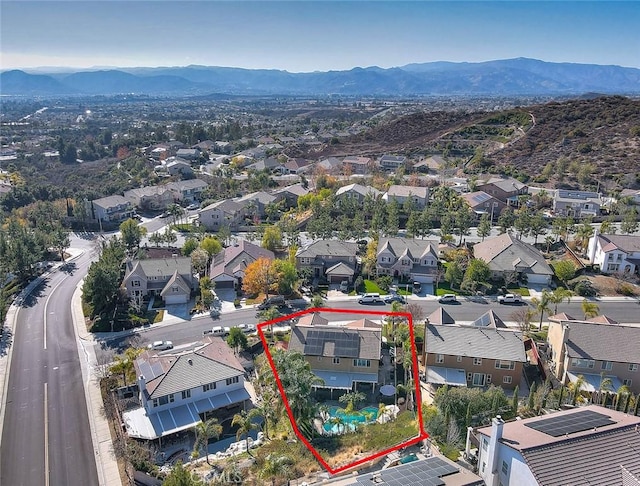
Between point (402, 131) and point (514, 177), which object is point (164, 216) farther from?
point (402, 131)

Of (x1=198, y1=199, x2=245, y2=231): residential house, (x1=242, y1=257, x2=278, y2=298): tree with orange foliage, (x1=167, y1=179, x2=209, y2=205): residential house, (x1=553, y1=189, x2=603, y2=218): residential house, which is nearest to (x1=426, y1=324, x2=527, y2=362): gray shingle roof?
(x1=242, y1=257, x2=278, y2=298): tree with orange foliage

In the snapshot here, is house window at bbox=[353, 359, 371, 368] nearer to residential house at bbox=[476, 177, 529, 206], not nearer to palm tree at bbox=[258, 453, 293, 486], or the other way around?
palm tree at bbox=[258, 453, 293, 486]

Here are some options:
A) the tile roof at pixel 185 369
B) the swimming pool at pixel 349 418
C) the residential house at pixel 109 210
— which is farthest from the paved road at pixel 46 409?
the residential house at pixel 109 210

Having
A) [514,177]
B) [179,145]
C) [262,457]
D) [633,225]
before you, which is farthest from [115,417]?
[179,145]

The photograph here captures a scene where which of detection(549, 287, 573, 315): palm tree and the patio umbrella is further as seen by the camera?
detection(549, 287, 573, 315): palm tree

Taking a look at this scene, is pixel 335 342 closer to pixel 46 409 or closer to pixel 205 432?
pixel 205 432
